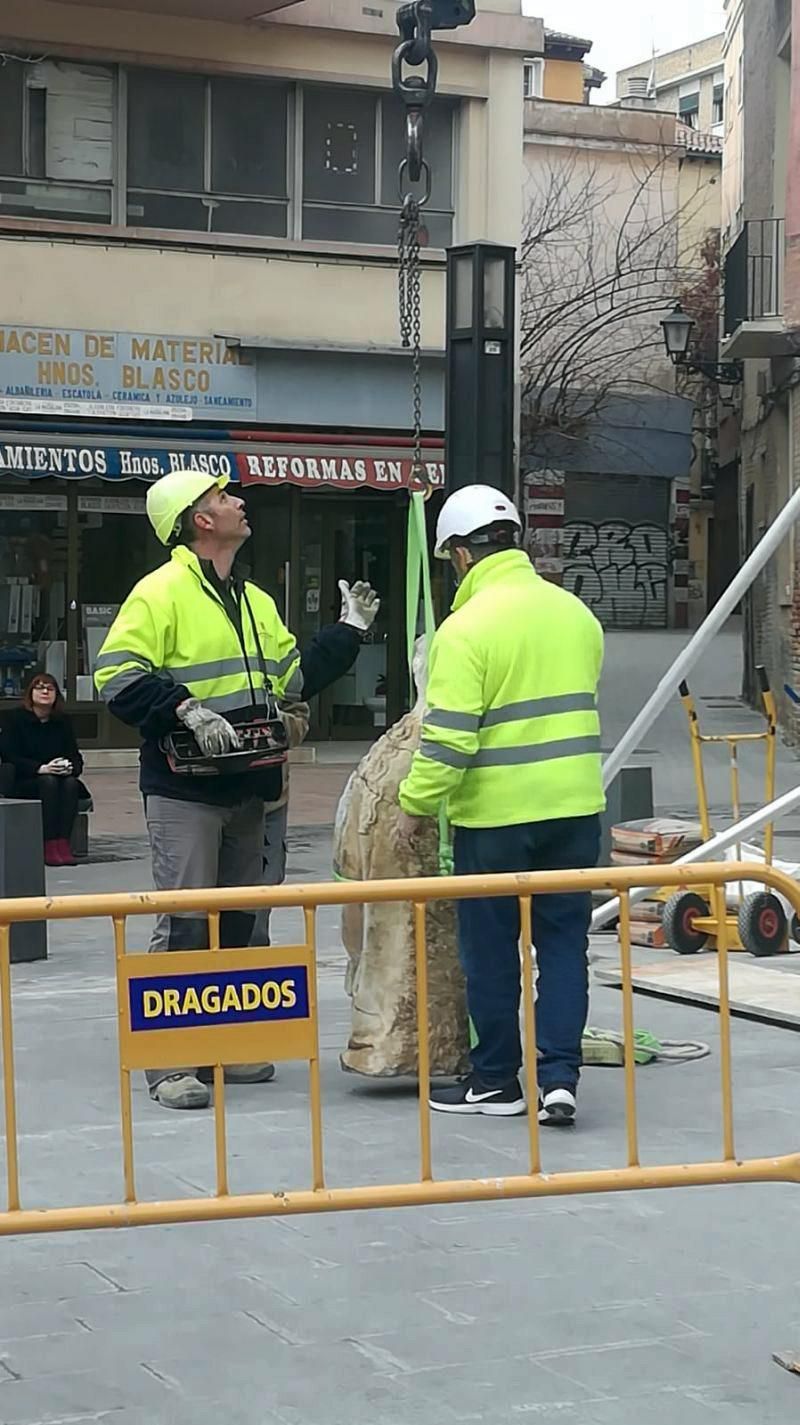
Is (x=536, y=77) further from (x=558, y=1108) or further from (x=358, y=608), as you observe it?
(x=558, y=1108)

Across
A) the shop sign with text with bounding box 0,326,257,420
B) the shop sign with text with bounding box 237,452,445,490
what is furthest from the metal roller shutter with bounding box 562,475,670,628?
the shop sign with text with bounding box 0,326,257,420

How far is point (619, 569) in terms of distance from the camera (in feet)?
130

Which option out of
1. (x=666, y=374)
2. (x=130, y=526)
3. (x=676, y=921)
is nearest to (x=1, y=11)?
(x=130, y=526)

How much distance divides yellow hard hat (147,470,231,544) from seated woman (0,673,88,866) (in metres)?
6.65

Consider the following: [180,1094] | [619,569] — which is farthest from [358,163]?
[619,569]

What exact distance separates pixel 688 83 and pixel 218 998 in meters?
55.2

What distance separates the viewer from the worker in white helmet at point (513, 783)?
5773mm

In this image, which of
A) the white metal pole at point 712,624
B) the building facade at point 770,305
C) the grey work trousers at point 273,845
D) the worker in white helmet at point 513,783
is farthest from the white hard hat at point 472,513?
the building facade at point 770,305

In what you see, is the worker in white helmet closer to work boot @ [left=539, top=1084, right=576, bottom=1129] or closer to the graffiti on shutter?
work boot @ [left=539, top=1084, right=576, bottom=1129]

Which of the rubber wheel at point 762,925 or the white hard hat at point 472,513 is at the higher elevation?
the white hard hat at point 472,513

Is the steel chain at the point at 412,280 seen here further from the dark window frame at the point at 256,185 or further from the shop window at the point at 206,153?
the shop window at the point at 206,153

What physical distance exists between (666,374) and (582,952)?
105ft

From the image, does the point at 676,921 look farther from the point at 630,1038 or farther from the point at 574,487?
the point at 574,487

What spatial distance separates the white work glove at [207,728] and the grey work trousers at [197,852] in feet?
0.83
